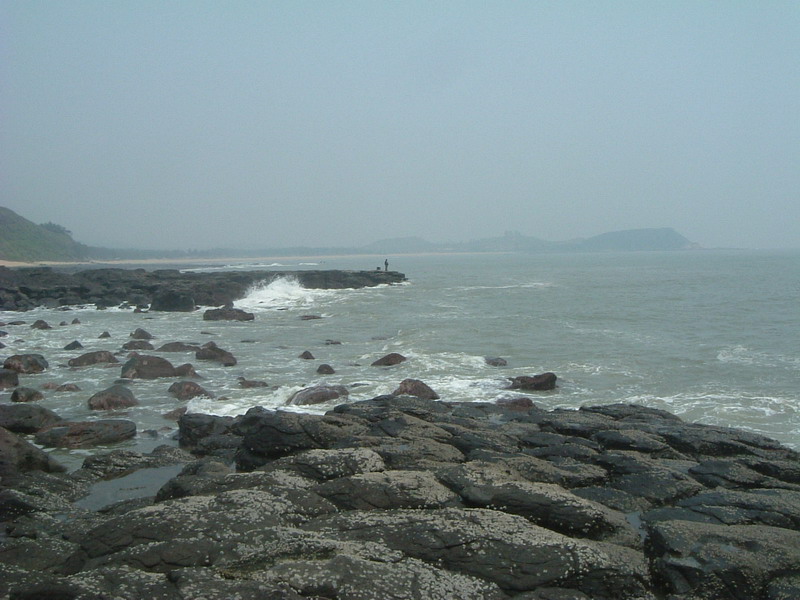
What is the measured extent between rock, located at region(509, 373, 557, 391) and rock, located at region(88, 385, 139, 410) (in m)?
11.3

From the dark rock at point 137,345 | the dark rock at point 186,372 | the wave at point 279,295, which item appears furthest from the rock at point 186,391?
the wave at point 279,295

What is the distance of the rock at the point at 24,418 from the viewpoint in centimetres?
1285

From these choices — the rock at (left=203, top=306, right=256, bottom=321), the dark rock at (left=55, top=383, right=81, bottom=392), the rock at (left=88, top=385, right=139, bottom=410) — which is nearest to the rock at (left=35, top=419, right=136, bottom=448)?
the rock at (left=88, top=385, right=139, bottom=410)

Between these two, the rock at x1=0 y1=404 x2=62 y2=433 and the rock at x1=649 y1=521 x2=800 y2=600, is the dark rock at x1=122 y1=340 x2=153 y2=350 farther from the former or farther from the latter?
the rock at x1=649 y1=521 x2=800 y2=600

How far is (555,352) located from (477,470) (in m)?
18.7

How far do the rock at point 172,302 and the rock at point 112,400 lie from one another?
28.2 metres

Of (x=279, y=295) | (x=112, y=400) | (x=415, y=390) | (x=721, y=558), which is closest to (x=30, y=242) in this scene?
(x=279, y=295)

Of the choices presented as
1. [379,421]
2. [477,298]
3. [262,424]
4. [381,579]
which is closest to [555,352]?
[379,421]

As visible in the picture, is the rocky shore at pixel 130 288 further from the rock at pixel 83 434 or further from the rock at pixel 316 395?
the rock at pixel 83 434

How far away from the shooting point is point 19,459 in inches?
383

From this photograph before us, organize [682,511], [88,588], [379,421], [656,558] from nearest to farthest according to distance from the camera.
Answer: [88,588] < [656,558] < [682,511] < [379,421]

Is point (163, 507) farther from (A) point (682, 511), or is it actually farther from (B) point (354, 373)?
(B) point (354, 373)

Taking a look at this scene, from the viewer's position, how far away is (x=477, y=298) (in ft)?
174

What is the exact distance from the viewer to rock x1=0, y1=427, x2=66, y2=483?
9.48 metres
